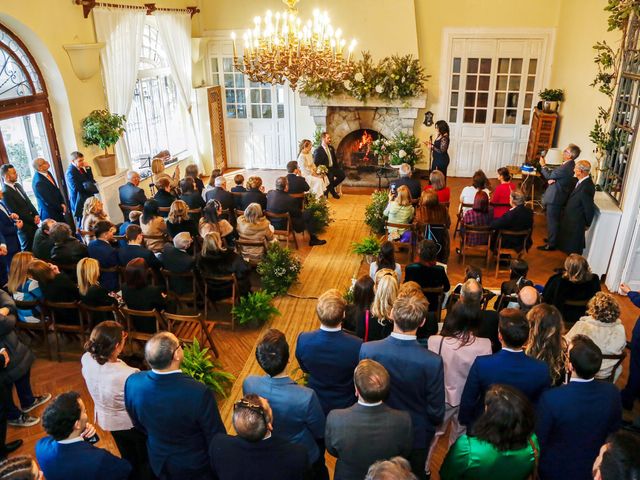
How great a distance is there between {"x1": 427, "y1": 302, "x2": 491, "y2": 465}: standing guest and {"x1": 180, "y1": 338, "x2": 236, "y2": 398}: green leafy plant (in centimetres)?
213

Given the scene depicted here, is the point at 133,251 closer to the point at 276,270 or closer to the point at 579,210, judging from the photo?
the point at 276,270

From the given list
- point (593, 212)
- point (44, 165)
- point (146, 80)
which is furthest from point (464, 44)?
point (44, 165)

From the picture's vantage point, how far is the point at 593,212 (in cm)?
676

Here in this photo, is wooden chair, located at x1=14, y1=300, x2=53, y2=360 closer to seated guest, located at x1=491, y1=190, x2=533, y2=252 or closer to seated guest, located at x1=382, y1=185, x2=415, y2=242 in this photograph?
seated guest, located at x1=382, y1=185, x2=415, y2=242

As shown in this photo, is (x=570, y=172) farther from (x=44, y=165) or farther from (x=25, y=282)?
(x=44, y=165)

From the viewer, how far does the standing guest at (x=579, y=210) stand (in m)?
6.75

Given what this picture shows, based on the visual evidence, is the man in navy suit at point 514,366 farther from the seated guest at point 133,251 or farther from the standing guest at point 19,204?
the standing guest at point 19,204

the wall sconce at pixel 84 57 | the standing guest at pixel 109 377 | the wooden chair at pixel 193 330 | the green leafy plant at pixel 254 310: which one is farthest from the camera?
the wall sconce at pixel 84 57

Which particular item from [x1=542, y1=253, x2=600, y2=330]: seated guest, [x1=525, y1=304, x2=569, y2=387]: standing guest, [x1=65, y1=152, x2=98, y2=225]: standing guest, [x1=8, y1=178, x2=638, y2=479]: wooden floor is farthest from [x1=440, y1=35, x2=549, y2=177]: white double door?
[x1=525, y1=304, x2=569, y2=387]: standing guest

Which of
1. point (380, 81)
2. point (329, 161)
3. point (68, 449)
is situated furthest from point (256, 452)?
point (380, 81)

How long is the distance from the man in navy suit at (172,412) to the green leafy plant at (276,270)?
3.53 m

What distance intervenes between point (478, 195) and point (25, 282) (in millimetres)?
5511

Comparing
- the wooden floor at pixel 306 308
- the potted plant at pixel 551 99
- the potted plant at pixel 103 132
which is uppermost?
the potted plant at pixel 551 99

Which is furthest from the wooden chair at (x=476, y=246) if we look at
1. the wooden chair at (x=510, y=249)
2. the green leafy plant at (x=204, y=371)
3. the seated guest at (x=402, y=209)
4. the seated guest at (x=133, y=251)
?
the seated guest at (x=133, y=251)
